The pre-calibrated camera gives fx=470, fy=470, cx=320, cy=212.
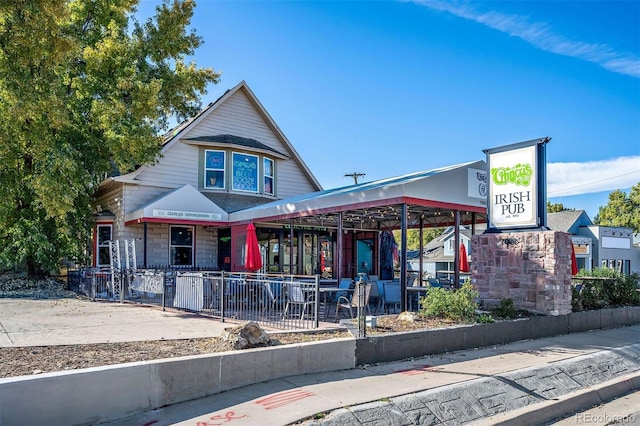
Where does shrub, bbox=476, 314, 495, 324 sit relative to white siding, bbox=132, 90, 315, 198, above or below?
below

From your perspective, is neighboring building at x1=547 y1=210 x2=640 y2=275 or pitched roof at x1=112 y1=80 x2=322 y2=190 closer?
pitched roof at x1=112 y1=80 x2=322 y2=190

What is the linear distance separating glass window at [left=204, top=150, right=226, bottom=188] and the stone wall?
12032 mm

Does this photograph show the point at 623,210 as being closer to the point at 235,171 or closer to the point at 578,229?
the point at 578,229

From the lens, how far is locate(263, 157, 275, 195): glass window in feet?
69.9

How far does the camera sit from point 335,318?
1045 cm

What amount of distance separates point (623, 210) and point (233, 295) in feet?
186

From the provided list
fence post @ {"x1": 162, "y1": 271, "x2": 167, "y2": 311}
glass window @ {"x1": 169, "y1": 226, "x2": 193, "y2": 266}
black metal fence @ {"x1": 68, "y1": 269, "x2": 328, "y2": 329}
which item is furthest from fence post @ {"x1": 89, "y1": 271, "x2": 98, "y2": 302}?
glass window @ {"x1": 169, "y1": 226, "x2": 193, "y2": 266}

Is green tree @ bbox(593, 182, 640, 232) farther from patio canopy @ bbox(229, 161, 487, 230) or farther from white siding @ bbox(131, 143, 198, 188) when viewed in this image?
white siding @ bbox(131, 143, 198, 188)

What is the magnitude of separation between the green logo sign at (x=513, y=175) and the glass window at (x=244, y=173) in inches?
461

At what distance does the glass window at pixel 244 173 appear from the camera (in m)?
20.2

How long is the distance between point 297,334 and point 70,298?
10886 millimetres

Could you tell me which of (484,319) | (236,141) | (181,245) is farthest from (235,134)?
(484,319)

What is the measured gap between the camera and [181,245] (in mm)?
18891

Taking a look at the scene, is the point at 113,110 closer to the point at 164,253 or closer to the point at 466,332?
the point at 164,253
